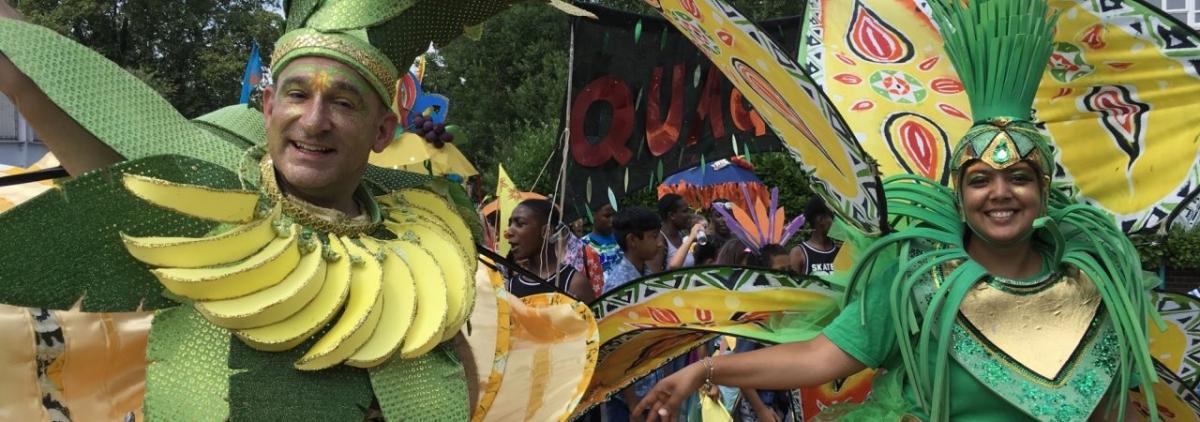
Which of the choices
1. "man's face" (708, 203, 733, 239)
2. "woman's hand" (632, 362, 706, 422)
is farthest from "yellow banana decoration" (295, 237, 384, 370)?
"man's face" (708, 203, 733, 239)

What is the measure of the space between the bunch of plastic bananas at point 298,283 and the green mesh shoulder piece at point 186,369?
0.13 ft

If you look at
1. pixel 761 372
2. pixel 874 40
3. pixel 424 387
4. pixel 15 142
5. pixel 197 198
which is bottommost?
pixel 15 142

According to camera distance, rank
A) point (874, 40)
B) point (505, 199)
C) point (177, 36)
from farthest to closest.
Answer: point (177, 36) → point (505, 199) → point (874, 40)

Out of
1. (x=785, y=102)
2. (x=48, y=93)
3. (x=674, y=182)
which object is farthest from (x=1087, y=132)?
(x=674, y=182)

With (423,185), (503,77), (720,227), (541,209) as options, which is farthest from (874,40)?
(503,77)

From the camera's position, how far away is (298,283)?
2.26 meters

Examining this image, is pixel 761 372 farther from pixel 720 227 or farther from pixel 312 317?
pixel 720 227

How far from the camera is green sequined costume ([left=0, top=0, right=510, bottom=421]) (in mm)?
2084

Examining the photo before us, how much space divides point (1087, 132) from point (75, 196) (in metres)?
3.16

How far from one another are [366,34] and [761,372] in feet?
4.81

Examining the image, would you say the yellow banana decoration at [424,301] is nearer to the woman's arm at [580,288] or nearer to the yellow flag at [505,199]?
the woman's arm at [580,288]

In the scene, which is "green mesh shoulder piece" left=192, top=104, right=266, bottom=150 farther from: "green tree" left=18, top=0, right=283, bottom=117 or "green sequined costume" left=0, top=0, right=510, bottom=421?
"green tree" left=18, top=0, right=283, bottom=117

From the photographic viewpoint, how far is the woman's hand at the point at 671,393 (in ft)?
10.6

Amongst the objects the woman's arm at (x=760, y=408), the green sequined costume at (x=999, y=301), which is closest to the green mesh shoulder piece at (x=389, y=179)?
the green sequined costume at (x=999, y=301)
